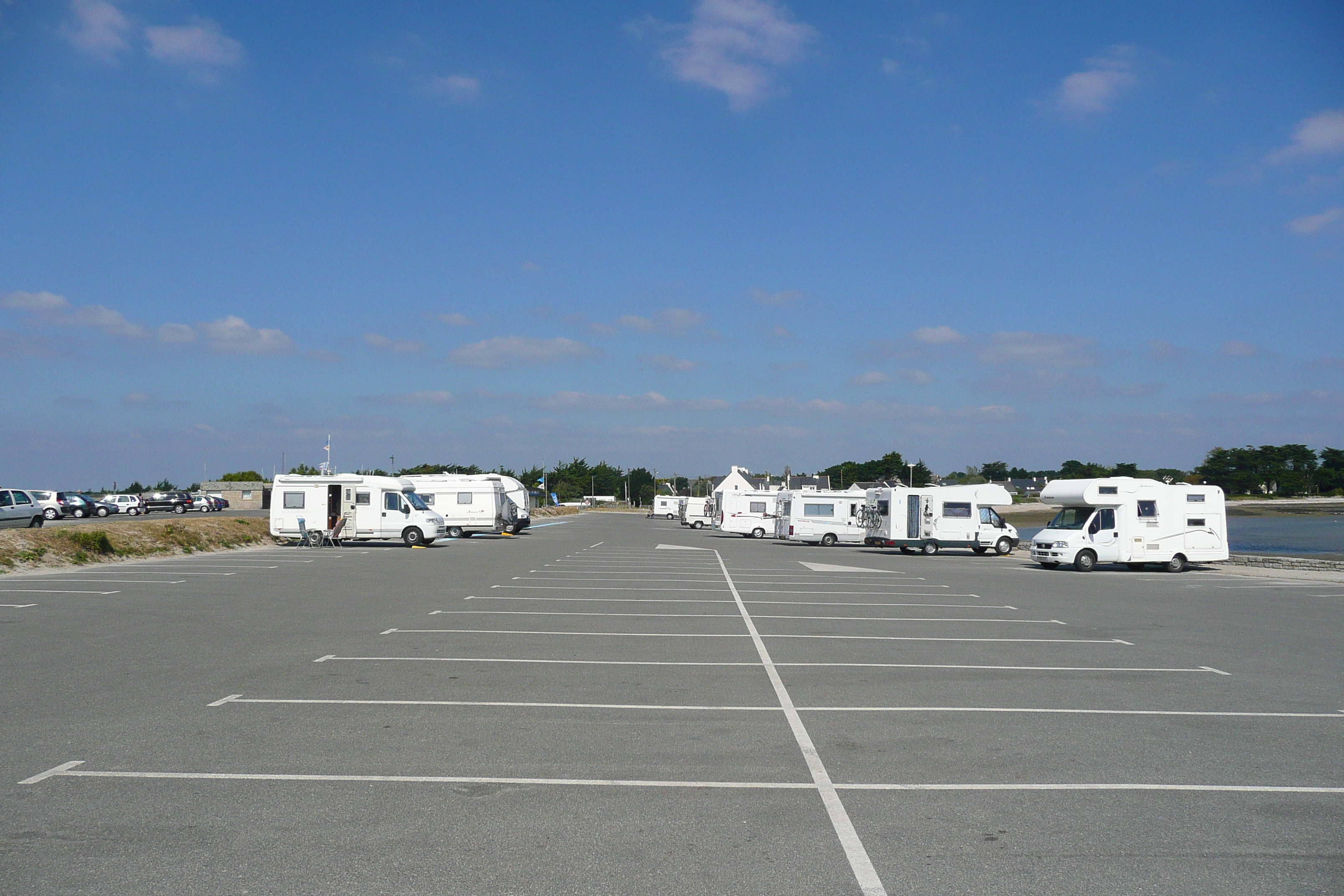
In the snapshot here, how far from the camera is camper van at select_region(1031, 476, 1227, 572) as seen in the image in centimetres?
2895

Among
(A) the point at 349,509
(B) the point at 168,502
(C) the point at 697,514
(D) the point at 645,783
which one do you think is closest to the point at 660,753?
(D) the point at 645,783

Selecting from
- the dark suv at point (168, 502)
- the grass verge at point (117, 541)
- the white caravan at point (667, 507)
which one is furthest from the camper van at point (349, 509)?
the white caravan at point (667, 507)

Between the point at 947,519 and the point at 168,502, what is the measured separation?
57.6m

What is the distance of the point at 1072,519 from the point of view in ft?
100.0

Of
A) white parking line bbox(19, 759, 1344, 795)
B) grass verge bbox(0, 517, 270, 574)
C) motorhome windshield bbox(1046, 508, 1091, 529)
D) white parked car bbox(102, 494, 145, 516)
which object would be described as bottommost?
white parking line bbox(19, 759, 1344, 795)

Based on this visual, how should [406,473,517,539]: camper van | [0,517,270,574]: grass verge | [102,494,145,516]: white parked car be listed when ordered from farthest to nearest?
[102,494,145,516]: white parked car → [406,473,517,539]: camper van → [0,517,270,574]: grass verge

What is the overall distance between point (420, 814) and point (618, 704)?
332 centimetres

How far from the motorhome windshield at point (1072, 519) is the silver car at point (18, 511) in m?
34.1

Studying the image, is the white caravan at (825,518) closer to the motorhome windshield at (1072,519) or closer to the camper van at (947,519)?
the camper van at (947,519)

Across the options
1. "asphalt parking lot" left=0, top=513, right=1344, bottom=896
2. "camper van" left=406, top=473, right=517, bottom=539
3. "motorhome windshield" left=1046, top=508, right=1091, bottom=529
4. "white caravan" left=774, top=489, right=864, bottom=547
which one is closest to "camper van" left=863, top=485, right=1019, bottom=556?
"motorhome windshield" left=1046, top=508, right=1091, bottom=529

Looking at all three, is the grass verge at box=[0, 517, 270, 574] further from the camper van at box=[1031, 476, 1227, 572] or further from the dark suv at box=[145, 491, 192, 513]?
the dark suv at box=[145, 491, 192, 513]

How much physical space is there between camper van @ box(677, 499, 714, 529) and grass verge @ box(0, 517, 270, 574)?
1540 inches

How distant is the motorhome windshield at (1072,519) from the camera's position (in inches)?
1179

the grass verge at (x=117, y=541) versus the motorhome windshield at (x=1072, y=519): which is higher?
the motorhome windshield at (x=1072, y=519)
